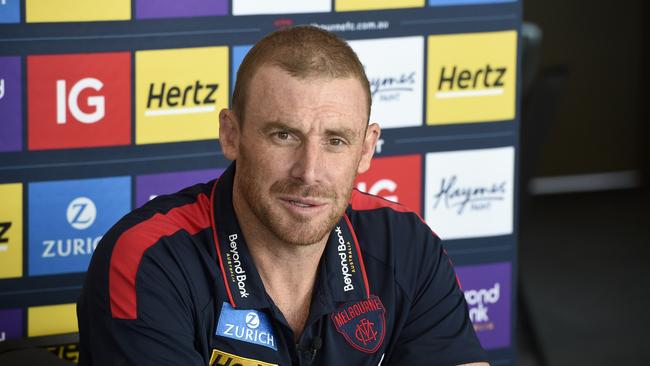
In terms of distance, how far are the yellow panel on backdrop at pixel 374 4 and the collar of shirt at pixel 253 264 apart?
0.82 meters

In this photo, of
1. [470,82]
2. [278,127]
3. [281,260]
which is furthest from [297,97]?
[470,82]

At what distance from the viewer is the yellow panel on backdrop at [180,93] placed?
9.00ft

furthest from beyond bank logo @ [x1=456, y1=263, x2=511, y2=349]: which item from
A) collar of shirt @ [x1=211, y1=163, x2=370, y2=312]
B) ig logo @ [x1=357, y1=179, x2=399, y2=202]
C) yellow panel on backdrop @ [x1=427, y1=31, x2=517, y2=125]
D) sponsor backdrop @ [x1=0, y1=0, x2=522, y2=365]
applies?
collar of shirt @ [x1=211, y1=163, x2=370, y2=312]

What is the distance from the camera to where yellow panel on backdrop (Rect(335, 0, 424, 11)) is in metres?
2.92

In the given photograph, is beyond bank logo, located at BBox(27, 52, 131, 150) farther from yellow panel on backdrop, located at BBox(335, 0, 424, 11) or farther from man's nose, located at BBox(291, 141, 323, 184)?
man's nose, located at BBox(291, 141, 323, 184)

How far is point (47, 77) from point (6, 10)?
6.4 inches

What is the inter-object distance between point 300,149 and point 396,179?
1.10 meters

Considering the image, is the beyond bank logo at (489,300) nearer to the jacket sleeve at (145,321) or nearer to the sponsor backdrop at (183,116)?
the sponsor backdrop at (183,116)

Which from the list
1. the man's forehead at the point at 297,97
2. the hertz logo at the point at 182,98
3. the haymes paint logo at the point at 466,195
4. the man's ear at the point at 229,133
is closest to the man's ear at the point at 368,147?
the man's forehead at the point at 297,97

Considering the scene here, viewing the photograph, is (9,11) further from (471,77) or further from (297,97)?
(471,77)

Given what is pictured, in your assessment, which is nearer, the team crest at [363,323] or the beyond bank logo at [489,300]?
the team crest at [363,323]

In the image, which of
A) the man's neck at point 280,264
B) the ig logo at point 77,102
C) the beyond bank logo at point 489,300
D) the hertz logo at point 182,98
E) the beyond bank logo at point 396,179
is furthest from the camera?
the beyond bank logo at point 489,300

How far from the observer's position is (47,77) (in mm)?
2627

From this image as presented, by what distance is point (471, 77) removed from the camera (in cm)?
308
